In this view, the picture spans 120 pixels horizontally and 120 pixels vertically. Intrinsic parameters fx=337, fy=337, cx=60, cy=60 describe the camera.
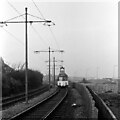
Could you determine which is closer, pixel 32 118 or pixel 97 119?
Result: pixel 97 119

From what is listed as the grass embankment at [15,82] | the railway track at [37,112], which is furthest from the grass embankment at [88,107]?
the grass embankment at [15,82]

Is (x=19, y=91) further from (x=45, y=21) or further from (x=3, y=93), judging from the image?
(x=45, y=21)

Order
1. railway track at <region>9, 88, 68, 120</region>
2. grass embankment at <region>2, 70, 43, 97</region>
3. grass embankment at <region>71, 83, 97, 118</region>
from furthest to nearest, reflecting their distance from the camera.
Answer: grass embankment at <region>2, 70, 43, 97</region> → railway track at <region>9, 88, 68, 120</region> → grass embankment at <region>71, 83, 97, 118</region>

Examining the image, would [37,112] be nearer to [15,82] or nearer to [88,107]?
[88,107]

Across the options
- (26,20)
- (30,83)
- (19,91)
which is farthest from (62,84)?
(26,20)

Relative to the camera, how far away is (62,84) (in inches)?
2798

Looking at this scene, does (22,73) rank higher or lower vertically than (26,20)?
lower

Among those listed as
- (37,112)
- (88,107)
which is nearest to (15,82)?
(37,112)

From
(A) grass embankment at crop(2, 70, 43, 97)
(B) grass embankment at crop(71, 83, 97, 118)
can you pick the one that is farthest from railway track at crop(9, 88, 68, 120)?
(A) grass embankment at crop(2, 70, 43, 97)

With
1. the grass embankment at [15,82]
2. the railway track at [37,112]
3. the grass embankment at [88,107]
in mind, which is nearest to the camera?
Answer: the grass embankment at [88,107]

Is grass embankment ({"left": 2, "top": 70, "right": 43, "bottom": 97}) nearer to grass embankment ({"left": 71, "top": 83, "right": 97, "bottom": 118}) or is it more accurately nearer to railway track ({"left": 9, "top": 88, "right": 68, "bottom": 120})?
railway track ({"left": 9, "top": 88, "right": 68, "bottom": 120})

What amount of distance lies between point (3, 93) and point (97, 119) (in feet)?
111

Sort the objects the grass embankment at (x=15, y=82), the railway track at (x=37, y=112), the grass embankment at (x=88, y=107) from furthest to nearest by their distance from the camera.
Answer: the grass embankment at (x=15, y=82)
the railway track at (x=37, y=112)
the grass embankment at (x=88, y=107)

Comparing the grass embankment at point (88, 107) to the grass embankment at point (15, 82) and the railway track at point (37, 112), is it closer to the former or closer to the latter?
the railway track at point (37, 112)
